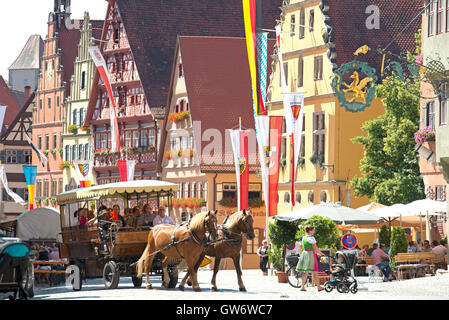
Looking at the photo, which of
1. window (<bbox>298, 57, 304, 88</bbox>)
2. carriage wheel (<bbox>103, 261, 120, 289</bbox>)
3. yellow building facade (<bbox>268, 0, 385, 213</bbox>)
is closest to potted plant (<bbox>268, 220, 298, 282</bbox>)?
carriage wheel (<bbox>103, 261, 120, 289</bbox>)

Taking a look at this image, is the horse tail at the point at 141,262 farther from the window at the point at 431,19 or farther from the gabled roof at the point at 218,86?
the gabled roof at the point at 218,86

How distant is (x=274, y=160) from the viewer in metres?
46.2

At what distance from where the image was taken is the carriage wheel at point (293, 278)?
98.5 ft

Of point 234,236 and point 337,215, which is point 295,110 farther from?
point 234,236

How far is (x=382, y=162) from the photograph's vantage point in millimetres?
46531

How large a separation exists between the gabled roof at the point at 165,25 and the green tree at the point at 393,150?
78.8 feet

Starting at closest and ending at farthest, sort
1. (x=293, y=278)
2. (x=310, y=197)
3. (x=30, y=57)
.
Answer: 1. (x=293, y=278)
2. (x=310, y=197)
3. (x=30, y=57)

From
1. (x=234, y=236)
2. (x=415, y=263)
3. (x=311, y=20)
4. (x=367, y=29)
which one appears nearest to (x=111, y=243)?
(x=234, y=236)

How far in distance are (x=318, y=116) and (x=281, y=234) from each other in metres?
17.5

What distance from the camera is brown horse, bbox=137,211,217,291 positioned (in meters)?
26.5

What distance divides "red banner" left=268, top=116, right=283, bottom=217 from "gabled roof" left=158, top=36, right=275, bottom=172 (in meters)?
15.3

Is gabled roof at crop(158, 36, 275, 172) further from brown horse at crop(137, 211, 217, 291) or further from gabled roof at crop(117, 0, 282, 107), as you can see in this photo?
brown horse at crop(137, 211, 217, 291)

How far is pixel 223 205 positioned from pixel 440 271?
29875 millimetres
